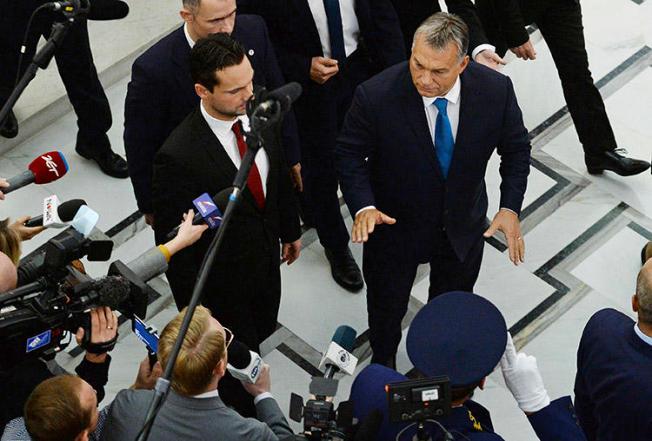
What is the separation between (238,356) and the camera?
11.4 ft

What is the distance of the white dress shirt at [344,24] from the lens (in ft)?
15.4

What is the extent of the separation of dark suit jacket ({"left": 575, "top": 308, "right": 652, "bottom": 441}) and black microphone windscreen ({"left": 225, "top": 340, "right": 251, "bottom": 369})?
1.04 meters

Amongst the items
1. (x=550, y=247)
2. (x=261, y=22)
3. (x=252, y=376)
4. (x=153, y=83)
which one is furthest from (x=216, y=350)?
(x=550, y=247)

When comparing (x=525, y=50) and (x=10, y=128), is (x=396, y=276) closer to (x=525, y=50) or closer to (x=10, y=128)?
(x=525, y=50)

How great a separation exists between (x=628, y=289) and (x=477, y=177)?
127cm

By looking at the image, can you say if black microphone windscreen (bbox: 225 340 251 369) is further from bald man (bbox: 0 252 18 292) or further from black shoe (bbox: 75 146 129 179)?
black shoe (bbox: 75 146 129 179)

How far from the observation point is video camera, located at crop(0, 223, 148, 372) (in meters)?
3.26

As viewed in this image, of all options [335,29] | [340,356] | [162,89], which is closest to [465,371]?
[340,356]

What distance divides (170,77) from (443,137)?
102 centimetres

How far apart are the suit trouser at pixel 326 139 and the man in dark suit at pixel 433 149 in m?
0.73

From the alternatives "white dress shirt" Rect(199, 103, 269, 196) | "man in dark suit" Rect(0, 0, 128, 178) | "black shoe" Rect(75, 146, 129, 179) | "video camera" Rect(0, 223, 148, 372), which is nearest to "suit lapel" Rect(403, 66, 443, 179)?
"white dress shirt" Rect(199, 103, 269, 196)

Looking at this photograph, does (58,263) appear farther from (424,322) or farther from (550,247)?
(550,247)

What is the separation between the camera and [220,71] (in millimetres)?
3816

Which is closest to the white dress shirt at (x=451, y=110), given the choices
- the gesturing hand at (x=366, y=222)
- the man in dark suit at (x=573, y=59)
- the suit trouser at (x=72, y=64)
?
the gesturing hand at (x=366, y=222)
